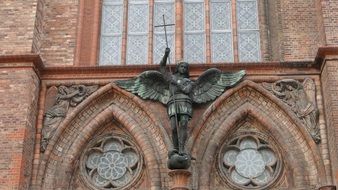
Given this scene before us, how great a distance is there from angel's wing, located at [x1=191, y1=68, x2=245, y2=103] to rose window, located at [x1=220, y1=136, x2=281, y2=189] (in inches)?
37.5

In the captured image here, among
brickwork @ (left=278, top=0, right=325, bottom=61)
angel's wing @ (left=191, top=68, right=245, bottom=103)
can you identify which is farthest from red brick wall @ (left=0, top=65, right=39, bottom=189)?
brickwork @ (left=278, top=0, right=325, bottom=61)

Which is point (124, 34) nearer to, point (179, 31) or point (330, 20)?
point (179, 31)

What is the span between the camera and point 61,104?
11.9m

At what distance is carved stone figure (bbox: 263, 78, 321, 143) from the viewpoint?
11.5 m

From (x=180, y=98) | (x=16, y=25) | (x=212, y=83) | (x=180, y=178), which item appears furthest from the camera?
(x=16, y=25)

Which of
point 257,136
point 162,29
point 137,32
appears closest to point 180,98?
point 257,136

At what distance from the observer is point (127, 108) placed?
39.1 ft

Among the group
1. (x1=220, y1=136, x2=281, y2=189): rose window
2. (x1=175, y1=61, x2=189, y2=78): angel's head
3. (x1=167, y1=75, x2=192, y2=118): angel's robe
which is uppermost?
(x1=175, y1=61, x2=189, y2=78): angel's head

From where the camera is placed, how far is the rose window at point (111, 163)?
1158 cm

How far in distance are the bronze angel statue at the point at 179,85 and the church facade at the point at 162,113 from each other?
0.13 metres

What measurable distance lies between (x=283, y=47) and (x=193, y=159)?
300 cm

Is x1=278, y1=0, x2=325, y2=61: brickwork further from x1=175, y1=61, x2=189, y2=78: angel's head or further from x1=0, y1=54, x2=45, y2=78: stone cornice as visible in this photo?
x1=0, y1=54, x2=45, y2=78: stone cornice

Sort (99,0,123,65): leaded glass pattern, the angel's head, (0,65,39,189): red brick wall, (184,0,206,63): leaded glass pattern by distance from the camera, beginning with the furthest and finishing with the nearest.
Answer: (99,0,123,65): leaded glass pattern
(184,0,206,63): leaded glass pattern
the angel's head
(0,65,39,189): red brick wall

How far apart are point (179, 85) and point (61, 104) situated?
2.27m
